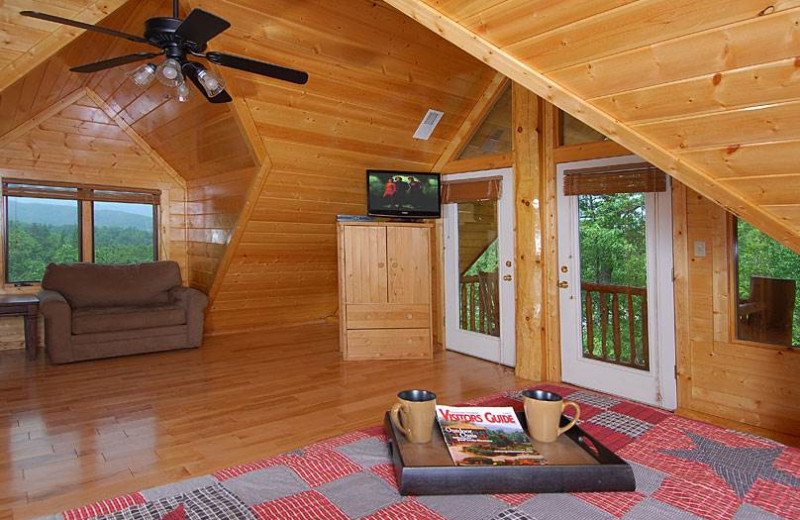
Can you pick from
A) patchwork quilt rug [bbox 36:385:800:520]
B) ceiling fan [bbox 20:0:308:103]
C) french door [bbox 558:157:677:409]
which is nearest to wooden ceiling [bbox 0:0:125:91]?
ceiling fan [bbox 20:0:308:103]

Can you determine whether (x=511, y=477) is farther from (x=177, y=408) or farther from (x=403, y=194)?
(x=403, y=194)

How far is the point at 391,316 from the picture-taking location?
4898 millimetres

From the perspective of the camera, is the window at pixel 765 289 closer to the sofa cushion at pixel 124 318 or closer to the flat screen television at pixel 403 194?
A: the flat screen television at pixel 403 194

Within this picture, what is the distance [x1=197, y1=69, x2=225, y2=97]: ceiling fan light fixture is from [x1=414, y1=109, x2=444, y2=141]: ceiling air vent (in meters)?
2.31

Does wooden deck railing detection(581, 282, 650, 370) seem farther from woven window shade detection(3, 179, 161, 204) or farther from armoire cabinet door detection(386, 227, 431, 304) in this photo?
woven window shade detection(3, 179, 161, 204)

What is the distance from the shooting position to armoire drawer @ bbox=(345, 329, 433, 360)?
4.81 metres

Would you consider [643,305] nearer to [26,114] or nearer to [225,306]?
[225,306]

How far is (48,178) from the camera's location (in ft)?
17.4

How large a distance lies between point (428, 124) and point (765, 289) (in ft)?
9.67

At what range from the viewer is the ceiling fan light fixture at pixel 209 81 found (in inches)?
104

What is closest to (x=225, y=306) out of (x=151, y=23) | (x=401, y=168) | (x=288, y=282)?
(x=288, y=282)

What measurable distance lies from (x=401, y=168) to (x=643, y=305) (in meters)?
2.64

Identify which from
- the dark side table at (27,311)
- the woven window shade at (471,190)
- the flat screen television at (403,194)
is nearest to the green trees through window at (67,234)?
the dark side table at (27,311)

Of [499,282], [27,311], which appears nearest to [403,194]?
[499,282]
